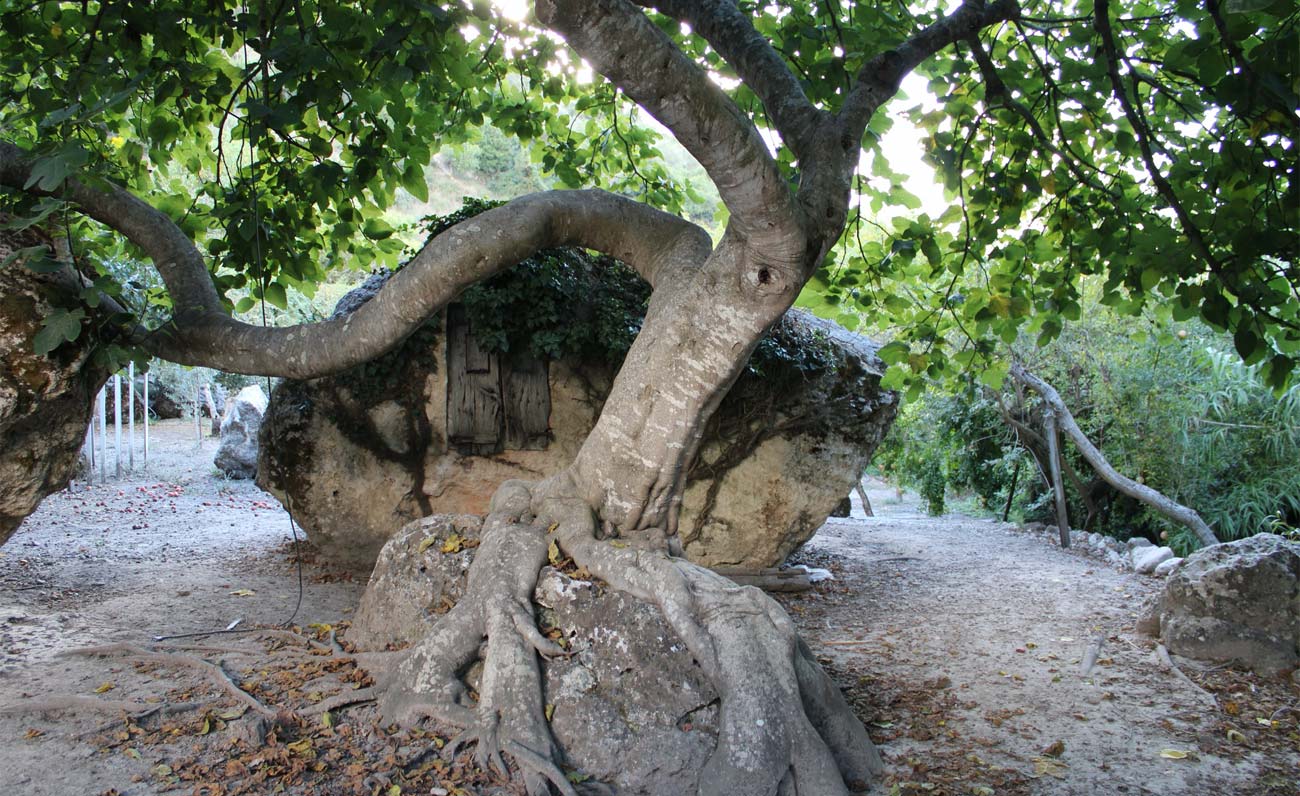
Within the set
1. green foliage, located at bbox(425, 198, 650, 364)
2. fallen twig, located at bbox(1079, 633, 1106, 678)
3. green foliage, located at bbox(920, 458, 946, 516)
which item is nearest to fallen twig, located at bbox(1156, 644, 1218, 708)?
fallen twig, located at bbox(1079, 633, 1106, 678)

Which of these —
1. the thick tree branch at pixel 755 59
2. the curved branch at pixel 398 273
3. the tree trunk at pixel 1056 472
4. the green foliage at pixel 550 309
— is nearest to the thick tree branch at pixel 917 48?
the thick tree branch at pixel 755 59

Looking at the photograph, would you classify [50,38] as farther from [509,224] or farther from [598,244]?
[598,244]

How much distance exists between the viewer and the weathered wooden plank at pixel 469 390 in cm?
690

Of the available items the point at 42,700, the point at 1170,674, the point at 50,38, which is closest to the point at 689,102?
the point at 42,700

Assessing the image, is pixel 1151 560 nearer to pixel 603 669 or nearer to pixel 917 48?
pixel 917 48

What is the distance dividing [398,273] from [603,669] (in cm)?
235

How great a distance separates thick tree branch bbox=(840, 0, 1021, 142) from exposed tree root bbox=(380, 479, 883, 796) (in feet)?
8.50

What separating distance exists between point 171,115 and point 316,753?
489cm

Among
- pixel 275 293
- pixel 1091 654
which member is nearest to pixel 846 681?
pixel 1091 654

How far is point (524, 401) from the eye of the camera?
700 cm

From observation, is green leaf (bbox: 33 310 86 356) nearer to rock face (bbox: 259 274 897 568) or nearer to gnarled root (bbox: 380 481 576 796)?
gnarled root (bbox: 380 481 576 796)

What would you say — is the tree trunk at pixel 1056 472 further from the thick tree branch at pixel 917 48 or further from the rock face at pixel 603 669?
the rock face at pixel 603 669

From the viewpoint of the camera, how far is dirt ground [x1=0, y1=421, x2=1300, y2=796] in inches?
129

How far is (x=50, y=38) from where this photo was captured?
4.80 meters
